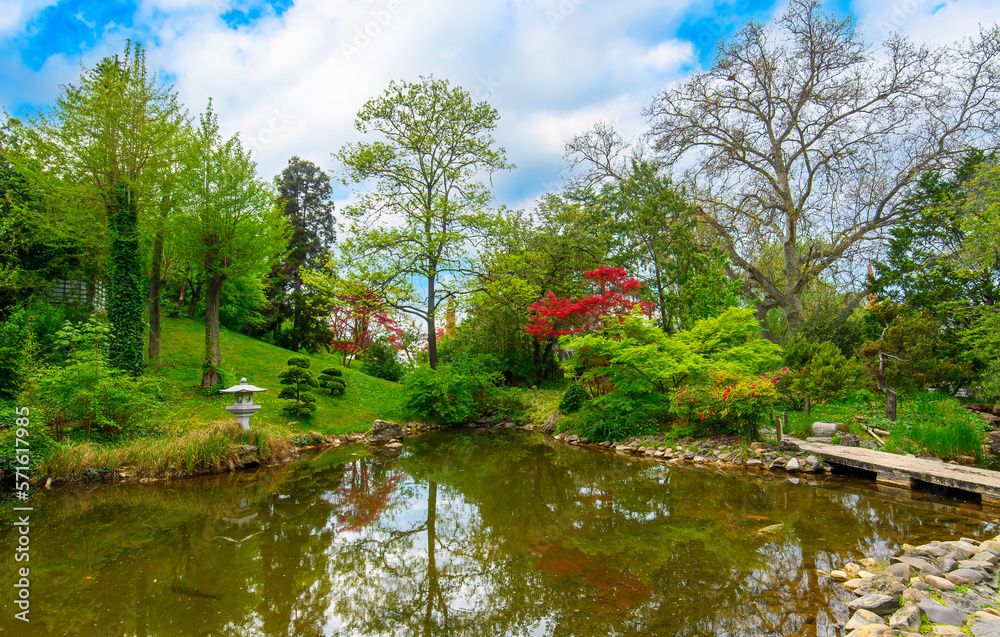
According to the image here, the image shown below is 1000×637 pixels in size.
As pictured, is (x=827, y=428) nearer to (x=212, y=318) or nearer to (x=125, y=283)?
(x=212, y=318)

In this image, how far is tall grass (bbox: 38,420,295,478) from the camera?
7.07 meters

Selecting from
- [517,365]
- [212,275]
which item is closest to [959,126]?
[517,365]

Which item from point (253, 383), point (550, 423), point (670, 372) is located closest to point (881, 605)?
point (670, 372)

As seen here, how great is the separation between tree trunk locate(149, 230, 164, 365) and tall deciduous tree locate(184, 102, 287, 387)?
2.61 feet

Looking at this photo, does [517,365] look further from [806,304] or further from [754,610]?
[806,304]

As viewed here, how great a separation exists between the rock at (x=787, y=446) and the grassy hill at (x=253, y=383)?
9993 mm

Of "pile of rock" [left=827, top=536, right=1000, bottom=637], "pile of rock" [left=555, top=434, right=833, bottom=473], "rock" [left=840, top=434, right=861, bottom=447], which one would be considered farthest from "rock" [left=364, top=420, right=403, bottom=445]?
"pile of rock" [left=827, top=536, right=1000, bottom=637]

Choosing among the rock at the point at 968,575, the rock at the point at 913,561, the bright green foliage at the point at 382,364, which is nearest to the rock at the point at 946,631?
the rock at the point at 968,575

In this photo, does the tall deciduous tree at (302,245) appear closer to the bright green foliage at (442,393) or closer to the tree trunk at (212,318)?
the tree trunk at (212,318)

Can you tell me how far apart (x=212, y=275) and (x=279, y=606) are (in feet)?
38.9

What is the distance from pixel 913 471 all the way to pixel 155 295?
56.3 ft

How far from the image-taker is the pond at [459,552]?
3357 millimetres

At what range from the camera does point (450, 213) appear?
14945 mm

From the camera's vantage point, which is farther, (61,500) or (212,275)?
(212,275)
